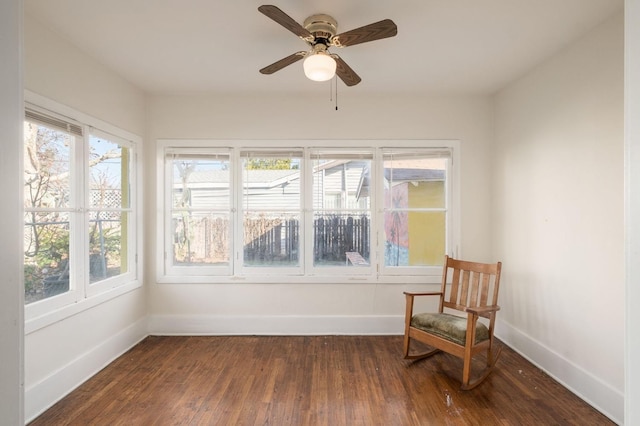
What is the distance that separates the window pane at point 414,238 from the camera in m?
3.58

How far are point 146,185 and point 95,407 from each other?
2172mm

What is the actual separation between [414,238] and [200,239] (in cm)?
248

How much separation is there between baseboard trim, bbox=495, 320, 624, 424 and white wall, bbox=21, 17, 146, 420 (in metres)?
3.91

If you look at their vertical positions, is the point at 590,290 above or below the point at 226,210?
below

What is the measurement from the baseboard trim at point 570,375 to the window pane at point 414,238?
1.04 metres

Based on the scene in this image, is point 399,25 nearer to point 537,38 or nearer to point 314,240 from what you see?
point 537,38

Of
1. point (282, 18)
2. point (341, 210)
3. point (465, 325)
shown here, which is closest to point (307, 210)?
point (341, 210)

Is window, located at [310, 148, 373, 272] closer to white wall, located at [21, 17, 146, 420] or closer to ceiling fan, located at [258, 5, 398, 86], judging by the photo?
ceiling fan, located at [258, 5, 398, 86]

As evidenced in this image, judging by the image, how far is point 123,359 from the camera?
9.64 ft

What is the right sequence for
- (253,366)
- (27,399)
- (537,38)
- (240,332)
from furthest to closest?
1. (240,332)
2. (253,366)
3. (537,38)
4. (27,399)

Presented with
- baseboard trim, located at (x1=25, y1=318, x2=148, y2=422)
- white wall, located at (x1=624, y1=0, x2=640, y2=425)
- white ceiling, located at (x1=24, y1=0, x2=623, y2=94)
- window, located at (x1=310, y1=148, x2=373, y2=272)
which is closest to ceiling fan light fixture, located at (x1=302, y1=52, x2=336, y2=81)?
white ceiling, located at (x1=24, y1=0, x2=623, y2=94)

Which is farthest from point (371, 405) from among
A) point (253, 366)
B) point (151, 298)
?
point (151, 298)

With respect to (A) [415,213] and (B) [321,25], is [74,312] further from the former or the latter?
(A) [415,213]

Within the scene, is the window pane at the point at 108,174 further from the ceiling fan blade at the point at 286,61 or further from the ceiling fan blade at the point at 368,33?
the ceiling fan blade at the point at 368,33
